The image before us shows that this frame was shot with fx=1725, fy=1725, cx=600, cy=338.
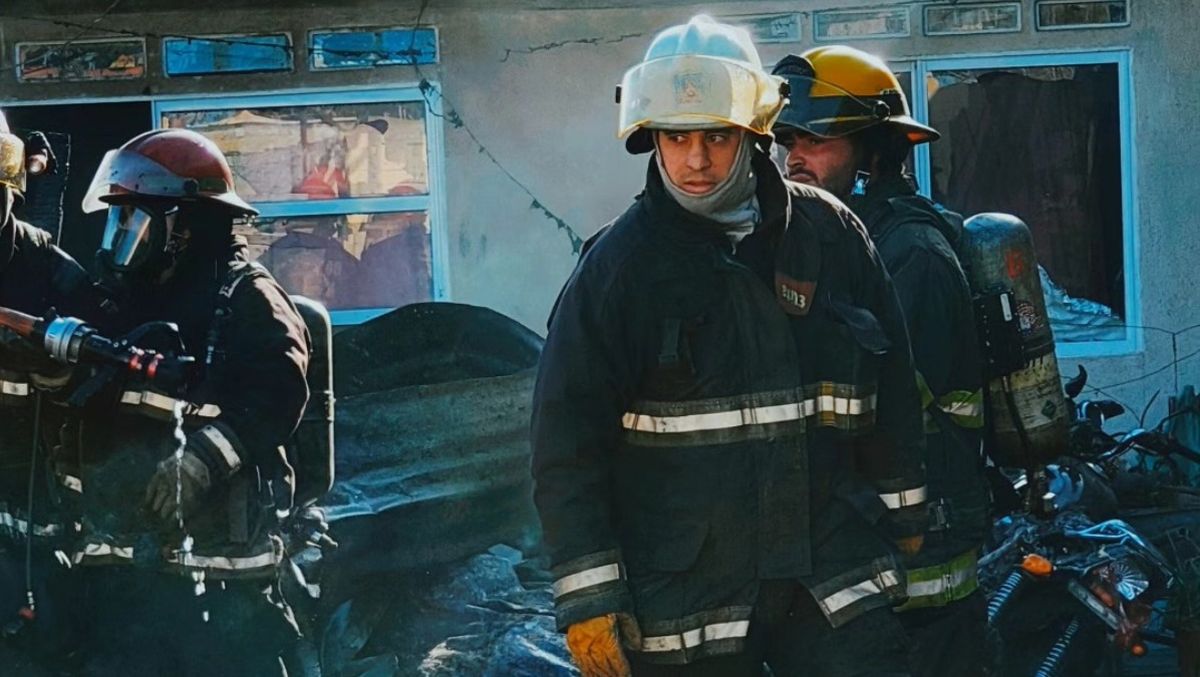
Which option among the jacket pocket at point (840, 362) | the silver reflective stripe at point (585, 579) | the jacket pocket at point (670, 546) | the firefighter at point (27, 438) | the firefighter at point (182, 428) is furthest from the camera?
the firefighter at point (27, 438)

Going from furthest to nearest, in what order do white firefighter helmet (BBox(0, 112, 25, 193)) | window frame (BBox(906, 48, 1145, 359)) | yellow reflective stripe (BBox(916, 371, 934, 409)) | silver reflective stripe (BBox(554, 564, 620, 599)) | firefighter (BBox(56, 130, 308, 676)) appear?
window frame (BBox(906, 48, 1145, 359)) → white firefighter helmet (BBox(0, 112, 25, 193)) → firefighter (BBox(56, 130, 308, 676)) → yellow reflective stripe (BBox(916, 371, 934, 409)) → silver reflective stripe (BBox(554, 564, 620, 599))

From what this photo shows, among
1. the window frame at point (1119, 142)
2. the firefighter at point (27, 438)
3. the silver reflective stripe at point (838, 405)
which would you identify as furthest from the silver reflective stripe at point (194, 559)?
the window frame at point (1119, 142)

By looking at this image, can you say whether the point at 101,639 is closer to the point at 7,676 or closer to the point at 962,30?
the point at 7,676

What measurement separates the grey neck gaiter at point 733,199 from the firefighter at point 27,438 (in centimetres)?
218

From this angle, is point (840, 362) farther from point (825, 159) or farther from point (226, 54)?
point (226, 54)

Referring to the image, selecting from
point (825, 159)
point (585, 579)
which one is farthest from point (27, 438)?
point (825, 159)

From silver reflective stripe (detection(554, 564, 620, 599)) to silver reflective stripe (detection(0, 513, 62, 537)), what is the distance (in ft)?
7.08

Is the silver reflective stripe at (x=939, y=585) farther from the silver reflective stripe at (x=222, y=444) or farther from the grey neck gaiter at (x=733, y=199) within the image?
the silver reflective stripe at (x=222, y=444)

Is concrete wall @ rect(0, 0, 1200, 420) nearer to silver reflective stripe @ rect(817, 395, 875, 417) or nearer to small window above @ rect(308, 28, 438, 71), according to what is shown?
small window above @ rect(308, 28, 438, 71)

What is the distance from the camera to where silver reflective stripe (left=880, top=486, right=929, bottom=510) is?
4.04m

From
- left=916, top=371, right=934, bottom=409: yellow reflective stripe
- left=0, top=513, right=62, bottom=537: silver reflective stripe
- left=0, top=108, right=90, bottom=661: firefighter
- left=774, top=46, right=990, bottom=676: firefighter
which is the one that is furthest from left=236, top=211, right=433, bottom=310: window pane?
left=916, top=371, right=934, bottom=409: yellow reflective stripe

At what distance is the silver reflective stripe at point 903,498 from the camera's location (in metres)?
4.04

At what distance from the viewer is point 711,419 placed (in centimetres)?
381

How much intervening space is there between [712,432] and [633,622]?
45 cm
